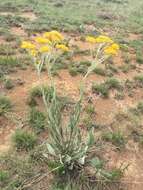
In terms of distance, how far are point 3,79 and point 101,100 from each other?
215cm

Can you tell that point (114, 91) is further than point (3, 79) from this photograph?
Yes

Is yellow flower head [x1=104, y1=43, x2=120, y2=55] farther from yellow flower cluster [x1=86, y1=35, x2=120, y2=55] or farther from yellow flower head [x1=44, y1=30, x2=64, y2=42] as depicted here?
yellow flower head [x1=44, y1=30, x2=64, y2=42]

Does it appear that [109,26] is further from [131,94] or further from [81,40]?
[131,94]

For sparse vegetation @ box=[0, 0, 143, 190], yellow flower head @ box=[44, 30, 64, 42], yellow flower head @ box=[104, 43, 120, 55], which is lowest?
sparse vegetation @ box=[0, 0, 143, 190]

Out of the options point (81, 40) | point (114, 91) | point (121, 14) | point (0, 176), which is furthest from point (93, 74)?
point (121, 14)

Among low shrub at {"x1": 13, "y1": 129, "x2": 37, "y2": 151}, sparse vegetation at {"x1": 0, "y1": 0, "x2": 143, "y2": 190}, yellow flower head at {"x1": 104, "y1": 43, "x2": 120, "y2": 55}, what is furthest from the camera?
low shrub at {"x1": 13, "y1": 129, "x2": 37, "y2": 151}

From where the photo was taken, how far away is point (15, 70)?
877cm

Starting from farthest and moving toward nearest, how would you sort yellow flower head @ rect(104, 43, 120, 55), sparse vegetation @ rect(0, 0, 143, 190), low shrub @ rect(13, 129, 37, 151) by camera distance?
1. low shrub @ rect(13, 129, 37, 151)
2. sparse vegetation @ rect(0, 0, 143, 190)
3. yellow flower head @ rect(104, 43, 120, 55)

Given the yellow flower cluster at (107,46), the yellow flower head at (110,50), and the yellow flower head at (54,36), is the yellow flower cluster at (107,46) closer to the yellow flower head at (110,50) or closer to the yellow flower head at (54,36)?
the yellow flower head at (110,50)

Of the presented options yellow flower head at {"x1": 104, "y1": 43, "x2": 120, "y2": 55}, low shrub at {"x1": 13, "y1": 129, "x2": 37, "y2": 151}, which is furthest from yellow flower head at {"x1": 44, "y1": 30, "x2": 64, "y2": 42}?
low shrub at {"x1": 13, "y1": 129, "x2": 37, "y2": 151}

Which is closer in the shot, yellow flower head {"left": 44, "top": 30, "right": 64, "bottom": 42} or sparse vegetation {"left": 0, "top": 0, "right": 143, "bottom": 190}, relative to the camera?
yellow flower head {"left": 44, "top": 30, "right": 64, "bottom": 42}

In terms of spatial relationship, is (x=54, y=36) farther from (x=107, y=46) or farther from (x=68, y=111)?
(x=68, y=111)

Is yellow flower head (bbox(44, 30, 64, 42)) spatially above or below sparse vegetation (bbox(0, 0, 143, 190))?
above

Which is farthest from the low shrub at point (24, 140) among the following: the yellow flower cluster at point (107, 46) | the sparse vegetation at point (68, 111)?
the yellow flower cluster at point (107, 46)
